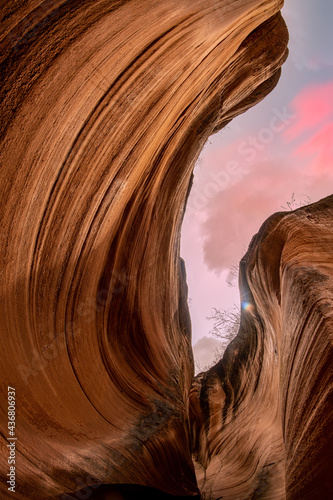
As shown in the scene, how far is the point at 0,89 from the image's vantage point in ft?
5.05

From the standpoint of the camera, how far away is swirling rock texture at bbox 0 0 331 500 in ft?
6.03

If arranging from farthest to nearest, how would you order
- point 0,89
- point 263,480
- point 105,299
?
point 263,480 → point 105,299 → point 0,89

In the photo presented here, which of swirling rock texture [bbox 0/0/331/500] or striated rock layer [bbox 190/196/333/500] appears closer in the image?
swirling rock texture [bbox 0/0/331/500]

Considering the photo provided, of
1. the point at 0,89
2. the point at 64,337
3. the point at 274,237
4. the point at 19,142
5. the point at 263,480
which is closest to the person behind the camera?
the point at 0,89

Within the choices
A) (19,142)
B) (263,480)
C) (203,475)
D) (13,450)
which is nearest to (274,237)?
(19,142)

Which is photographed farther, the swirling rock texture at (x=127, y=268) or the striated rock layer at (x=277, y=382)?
the striated rock layer at (x=277, y=382)

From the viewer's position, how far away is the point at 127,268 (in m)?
3.92

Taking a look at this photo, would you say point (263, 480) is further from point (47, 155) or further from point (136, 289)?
point (47, 155)

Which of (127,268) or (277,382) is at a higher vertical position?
(127,268)

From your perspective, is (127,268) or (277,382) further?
(277,382)

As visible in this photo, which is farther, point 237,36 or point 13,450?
point 237,36

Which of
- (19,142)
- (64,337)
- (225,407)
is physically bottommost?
(225,407)

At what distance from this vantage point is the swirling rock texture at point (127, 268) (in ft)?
6.03

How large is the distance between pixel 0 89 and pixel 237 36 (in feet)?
11.3
